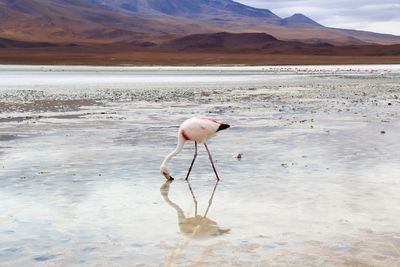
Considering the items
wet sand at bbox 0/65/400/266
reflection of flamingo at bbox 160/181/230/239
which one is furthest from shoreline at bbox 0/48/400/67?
reflection of flamingo at bbox 160/181/230/239

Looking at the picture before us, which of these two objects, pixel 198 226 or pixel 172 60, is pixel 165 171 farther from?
pixel 172 60

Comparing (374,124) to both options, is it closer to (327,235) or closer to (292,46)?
(327,235)

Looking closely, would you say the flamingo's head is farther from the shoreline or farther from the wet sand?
the shoreline

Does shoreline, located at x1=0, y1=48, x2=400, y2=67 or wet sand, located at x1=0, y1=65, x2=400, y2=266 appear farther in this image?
shoreline, located at x1=0, y1=48, x2=400, y2=67

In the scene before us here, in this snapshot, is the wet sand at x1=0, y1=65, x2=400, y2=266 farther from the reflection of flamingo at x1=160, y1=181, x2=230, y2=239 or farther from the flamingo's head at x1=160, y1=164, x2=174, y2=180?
the flamingo's head at x1=160, y1=164, x2=174, y2=180

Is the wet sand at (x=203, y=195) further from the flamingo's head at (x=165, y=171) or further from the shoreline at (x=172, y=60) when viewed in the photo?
the shoreline at (x=172, y=60)

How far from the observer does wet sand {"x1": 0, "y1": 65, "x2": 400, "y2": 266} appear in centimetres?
695

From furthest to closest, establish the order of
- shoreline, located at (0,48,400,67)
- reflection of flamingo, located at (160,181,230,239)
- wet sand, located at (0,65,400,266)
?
shoreline, located at (0,48,400,67), reflection of flamingo, located at (160,181,230,239), wet sand, located at (0,65,400,266)

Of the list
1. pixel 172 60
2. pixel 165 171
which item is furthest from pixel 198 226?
pixel 172 60

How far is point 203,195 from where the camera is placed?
9.75 metres

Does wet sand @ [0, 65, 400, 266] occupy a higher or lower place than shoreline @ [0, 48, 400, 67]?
higher

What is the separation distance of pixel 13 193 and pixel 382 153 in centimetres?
712

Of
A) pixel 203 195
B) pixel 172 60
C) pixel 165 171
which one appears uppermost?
pixel 165 171

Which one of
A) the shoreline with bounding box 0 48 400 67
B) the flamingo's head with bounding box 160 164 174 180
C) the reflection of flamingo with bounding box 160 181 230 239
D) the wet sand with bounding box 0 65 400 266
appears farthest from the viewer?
the shoreline with bounding box 0 48 400 67
